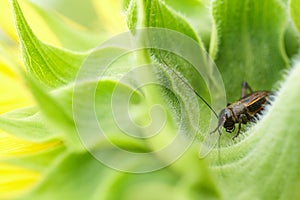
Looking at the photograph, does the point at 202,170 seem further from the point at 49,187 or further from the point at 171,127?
the point at 49,187

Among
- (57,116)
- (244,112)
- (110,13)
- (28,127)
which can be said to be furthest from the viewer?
(110,13)

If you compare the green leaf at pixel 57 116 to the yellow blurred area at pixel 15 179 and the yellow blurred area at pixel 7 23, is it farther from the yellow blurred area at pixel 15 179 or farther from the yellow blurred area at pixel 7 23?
the yellow blurred area at pixel 7 23

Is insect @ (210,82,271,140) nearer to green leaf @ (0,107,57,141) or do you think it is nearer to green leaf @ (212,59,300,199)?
green leaf @ (212,59,300,199)

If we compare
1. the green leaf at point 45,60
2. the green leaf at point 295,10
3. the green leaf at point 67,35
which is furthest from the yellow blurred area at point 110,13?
the green leaf at point 295,10

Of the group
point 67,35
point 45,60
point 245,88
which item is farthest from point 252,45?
point 67,35

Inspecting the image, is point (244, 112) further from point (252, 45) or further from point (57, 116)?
point (57, 116)

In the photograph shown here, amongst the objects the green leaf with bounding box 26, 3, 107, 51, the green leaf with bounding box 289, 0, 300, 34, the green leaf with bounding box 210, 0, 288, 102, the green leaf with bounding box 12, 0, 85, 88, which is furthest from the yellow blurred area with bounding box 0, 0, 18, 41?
the green leaf with bounding box 289, 0, 300, 34

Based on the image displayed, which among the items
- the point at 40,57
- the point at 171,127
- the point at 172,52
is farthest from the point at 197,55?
the point at 40,57
